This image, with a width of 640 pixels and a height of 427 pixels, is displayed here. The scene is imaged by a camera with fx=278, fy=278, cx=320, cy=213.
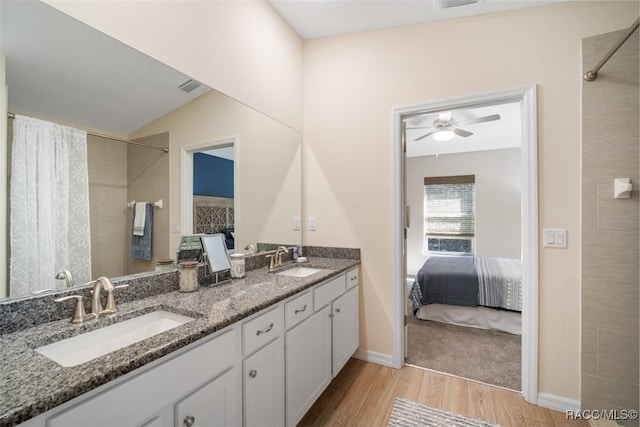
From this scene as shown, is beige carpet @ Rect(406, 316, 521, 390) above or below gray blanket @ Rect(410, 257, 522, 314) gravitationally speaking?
below

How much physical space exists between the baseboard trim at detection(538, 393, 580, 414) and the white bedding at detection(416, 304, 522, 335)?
1.19m

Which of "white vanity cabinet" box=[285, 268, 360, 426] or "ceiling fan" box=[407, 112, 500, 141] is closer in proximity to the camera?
"white vanity cabinet" box=[285, 268, 360, 426]

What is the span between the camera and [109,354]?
0.79m

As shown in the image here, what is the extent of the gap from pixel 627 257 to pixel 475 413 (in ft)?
4.32

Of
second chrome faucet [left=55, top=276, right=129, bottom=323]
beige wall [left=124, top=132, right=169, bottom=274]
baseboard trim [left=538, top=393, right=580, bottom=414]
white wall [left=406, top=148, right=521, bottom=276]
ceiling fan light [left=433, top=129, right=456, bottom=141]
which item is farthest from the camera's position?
white wall [left=406, top=148, right=521, bottom=276]

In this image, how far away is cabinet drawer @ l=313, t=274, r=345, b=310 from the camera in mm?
1744

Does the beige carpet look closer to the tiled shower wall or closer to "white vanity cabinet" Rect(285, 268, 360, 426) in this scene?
the tiled shower wall

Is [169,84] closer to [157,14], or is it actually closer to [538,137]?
[157,14]

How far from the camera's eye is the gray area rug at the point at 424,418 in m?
1.68

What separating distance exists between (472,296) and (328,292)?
78.9 inches

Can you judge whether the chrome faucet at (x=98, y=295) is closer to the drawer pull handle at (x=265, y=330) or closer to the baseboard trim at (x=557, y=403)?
the drawer pull handle at (x=265, y=330)

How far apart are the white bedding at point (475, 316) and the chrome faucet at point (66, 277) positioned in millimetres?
3211

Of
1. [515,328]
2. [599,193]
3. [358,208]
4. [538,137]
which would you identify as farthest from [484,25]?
[515,328]

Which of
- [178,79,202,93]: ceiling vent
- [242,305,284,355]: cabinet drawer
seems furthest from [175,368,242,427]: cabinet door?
[178,79,202,93]: ceiling vent
